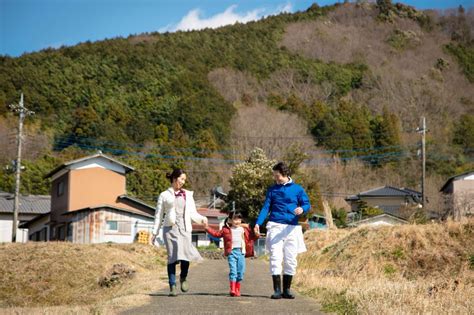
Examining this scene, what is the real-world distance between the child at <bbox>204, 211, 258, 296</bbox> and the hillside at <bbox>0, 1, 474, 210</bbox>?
38.9 meters

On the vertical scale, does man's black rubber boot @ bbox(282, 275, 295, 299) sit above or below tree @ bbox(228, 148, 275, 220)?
below

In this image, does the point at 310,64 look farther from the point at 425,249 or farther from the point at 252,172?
the point at 425,249

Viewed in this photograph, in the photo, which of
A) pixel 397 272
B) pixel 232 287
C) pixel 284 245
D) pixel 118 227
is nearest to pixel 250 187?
pixel 118 227

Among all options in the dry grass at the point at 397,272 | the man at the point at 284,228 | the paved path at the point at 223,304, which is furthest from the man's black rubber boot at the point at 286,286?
the dry grass at the point at 397,272

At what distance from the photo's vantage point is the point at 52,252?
51.7 feet

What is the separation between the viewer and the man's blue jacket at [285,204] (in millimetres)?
8148

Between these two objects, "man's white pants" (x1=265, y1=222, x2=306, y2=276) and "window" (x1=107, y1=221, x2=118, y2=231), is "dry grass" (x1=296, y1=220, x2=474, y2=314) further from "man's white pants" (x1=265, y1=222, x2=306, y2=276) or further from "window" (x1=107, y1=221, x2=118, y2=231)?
"window" (x1=107, y1=221, x2=118, y2=231)

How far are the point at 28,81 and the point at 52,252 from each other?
178 ft

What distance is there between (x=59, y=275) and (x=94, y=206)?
20.1m

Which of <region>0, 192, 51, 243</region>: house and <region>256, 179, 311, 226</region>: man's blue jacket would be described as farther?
<region>0, 192, 51, 243</region>: house

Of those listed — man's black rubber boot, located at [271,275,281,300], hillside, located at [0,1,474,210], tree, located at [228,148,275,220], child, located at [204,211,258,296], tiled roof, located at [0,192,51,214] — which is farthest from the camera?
hillside, located at [0,1,474,210]

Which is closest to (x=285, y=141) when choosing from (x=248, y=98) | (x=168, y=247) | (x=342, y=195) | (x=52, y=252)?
(x=342, y=195)

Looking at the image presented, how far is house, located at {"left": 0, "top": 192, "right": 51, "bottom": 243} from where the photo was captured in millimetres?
44094

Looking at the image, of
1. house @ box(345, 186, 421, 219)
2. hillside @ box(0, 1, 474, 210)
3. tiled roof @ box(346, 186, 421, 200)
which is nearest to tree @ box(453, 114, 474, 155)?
hillside @ box(0, 1, 474, 210)
